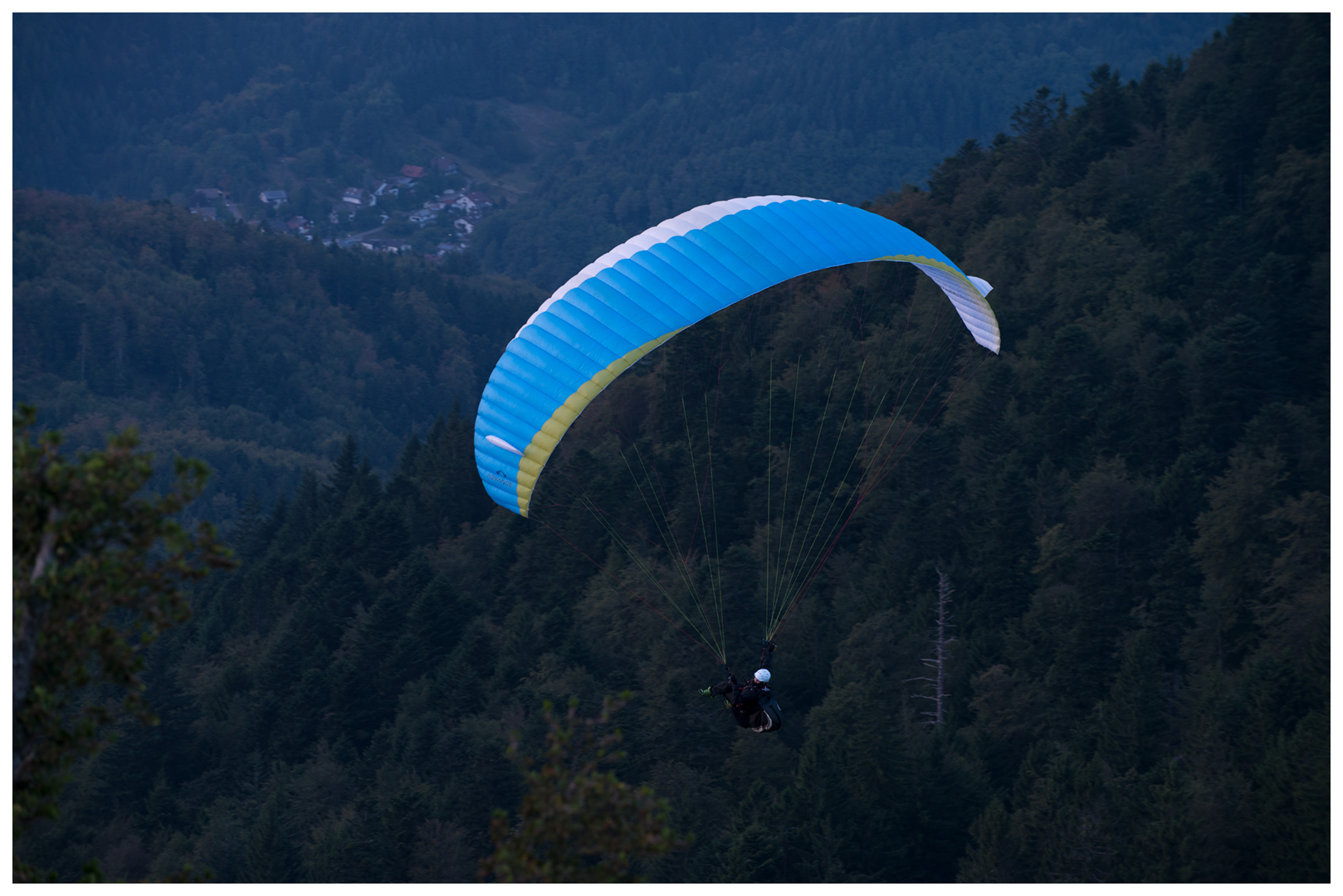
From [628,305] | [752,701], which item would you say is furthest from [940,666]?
[628,305]

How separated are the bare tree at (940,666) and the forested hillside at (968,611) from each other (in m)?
0.43

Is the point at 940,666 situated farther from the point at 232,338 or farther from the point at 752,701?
the point at 232,338

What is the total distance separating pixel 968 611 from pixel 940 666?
131 inches

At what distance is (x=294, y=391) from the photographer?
517ft

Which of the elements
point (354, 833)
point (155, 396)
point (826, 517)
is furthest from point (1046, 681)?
point (155, 396)

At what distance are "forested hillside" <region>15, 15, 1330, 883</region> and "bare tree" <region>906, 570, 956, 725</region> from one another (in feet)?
1.41

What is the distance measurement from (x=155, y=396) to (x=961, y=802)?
131421 millimetres

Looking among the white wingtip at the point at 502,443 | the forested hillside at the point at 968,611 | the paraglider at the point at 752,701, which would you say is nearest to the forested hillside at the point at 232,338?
the forested hillside at the point at 968,611

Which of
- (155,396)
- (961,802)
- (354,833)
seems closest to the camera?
(961,802)

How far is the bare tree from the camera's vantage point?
41062mm

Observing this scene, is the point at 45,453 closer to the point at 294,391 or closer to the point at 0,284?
the point at 0,284

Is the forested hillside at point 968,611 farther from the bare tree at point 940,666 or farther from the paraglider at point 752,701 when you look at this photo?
the paraglider at point 752,701

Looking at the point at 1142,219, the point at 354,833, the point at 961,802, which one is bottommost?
the point at 354,833

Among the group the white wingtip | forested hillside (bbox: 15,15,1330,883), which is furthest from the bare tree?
the white wingtip
